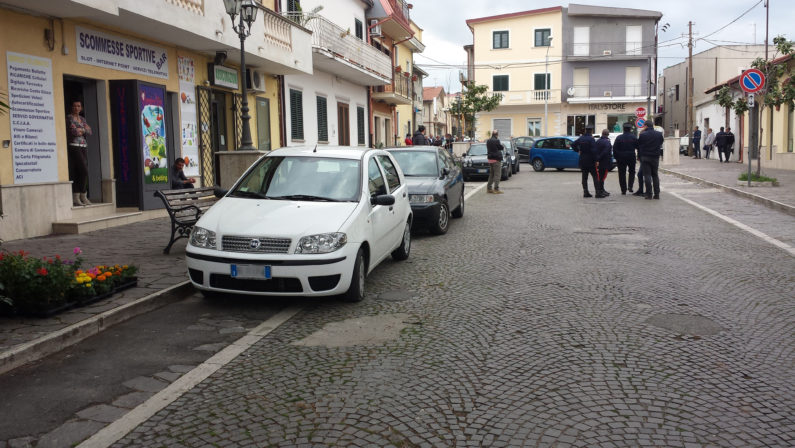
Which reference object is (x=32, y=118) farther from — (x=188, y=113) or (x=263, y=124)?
(x=263, y=124)

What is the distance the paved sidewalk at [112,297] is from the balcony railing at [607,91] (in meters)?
46.1

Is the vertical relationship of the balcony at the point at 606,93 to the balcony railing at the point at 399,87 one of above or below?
above

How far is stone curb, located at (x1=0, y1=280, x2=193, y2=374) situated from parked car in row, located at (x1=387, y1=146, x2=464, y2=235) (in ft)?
15.6

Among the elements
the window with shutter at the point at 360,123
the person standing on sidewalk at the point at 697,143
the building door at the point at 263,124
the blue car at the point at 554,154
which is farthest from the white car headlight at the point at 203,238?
the person standing on sidewalk at the point at 697,143

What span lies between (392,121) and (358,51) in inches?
507

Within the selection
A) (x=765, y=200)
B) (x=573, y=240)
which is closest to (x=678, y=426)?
(x=573, y=240)

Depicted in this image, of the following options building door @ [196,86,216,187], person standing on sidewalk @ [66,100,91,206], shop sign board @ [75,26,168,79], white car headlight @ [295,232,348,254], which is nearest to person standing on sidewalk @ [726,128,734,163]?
building door @ [196,86,216,187]

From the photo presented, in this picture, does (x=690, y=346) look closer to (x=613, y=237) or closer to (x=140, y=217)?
(x=613, y=237)

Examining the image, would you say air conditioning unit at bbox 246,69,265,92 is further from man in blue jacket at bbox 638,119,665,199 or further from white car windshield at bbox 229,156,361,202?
white car windshield at bbox 229,156,361,202

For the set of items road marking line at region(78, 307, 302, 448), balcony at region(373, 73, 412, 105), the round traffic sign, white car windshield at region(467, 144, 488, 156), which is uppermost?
balcony at region(373, 73, 412, 105)

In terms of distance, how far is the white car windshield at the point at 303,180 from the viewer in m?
7.07

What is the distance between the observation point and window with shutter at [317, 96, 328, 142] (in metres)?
24.2

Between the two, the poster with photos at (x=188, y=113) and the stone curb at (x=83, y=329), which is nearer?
the stone curb at (x=83, y=329)

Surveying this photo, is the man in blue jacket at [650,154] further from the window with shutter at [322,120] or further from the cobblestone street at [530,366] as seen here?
the window with shutter at [322,120]
